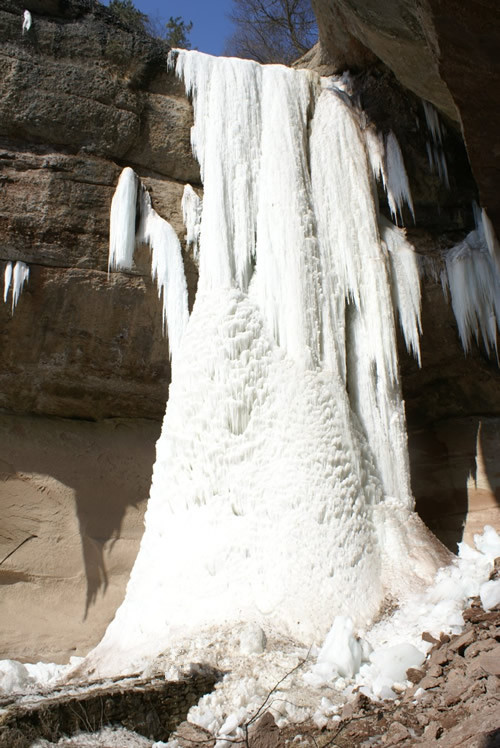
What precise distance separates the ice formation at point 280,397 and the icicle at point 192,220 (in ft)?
1.16

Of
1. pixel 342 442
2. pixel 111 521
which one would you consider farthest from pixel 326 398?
pixel 111 521

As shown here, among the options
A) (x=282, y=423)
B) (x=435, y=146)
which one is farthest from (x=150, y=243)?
(x=435, y=146)

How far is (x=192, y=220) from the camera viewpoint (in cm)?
702

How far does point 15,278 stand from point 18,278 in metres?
0.03

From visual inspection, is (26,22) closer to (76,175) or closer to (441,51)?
(76,175)

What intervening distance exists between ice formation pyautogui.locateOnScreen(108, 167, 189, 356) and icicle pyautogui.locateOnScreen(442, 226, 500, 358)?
3048 millimetres

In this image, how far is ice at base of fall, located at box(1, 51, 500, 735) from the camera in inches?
181

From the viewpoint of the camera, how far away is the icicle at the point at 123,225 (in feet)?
21.8

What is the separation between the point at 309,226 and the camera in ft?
21.3

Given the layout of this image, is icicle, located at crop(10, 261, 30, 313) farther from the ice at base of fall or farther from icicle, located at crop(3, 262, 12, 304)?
the ice at base of fall

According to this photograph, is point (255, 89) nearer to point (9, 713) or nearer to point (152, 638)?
point (152, 638)

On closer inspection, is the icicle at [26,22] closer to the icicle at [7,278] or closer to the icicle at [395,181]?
the icicle at [7,278]

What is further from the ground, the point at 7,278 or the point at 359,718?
the point at 7,278

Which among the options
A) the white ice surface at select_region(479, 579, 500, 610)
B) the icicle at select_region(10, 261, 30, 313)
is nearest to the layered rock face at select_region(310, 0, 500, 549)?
the white ice surface at select_region(479, 579, 500, 610)
